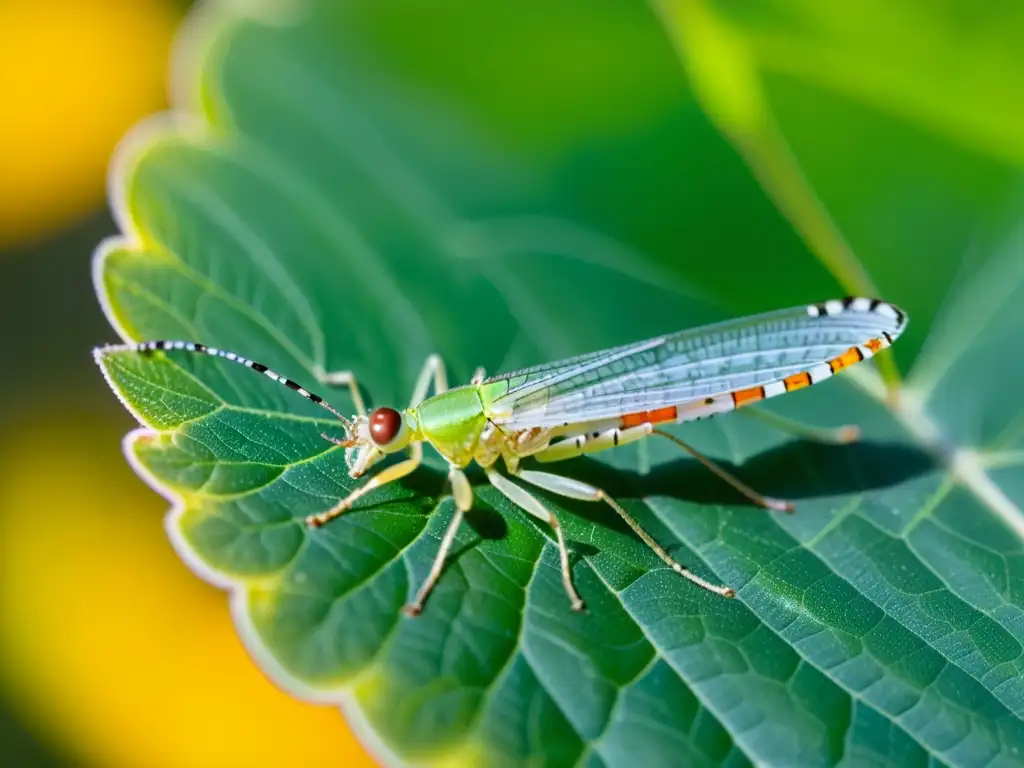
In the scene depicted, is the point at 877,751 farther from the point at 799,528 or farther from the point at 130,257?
the point at 130,257

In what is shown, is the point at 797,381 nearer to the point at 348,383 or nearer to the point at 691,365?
the point at 691,365

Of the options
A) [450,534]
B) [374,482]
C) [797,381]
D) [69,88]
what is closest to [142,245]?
[374,482]

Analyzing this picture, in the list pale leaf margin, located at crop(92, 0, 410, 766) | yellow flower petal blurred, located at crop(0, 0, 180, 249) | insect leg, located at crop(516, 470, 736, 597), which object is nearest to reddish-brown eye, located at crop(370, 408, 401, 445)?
insect leg, located at crop(516, 470, 736, 597)

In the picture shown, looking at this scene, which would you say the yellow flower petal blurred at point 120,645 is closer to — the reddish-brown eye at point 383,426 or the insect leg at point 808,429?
the reddish-brown eye at point 383,426

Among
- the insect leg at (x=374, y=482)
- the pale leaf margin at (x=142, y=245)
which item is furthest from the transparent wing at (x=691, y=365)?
the pale leaf margin at (x=142, y=245)

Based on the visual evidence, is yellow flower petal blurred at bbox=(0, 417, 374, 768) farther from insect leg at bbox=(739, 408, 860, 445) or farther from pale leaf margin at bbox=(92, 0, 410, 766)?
insect leg at bbox=(739, 408, 860, 445)

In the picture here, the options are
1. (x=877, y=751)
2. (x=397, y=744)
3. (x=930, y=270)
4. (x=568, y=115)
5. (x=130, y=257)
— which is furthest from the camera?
(x=568, y=115)

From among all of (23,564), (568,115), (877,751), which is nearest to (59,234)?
(23,564)
